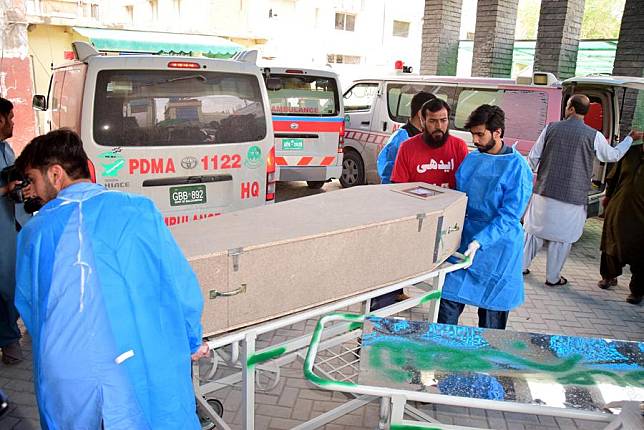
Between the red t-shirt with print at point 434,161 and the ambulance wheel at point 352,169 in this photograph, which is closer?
the red t-shirt with print at point 434,161

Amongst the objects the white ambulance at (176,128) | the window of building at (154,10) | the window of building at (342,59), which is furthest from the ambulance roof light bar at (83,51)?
the window of building at (154,10)

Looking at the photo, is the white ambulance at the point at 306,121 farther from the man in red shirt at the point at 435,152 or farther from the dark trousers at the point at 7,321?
the dark trousers at the point at 7,321

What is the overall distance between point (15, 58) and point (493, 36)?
356 inches

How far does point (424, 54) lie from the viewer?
11086 millimetres

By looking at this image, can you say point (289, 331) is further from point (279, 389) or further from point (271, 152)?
point (271, 152)

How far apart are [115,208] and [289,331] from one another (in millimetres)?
2787

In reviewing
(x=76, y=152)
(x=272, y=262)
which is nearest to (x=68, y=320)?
(x=76, y=152)

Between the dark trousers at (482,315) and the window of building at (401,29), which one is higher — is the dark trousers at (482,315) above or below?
below

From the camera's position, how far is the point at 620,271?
539cm

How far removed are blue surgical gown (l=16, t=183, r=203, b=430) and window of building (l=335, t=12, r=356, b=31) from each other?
29826 mm

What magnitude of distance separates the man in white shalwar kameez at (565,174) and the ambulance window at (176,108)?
2802 millimetres

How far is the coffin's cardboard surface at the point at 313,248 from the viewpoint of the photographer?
2.14 meters

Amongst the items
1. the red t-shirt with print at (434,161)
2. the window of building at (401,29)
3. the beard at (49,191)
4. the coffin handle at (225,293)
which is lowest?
the coffin handle at (225,293)

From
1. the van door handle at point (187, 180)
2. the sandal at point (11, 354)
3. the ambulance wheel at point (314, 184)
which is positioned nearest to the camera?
the sandal at point (11, 354)
